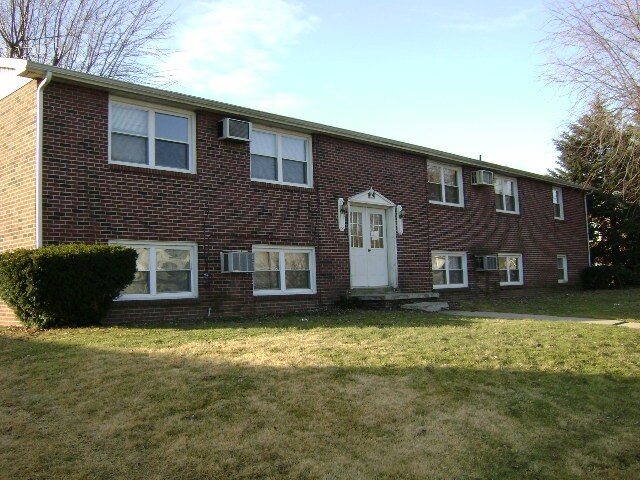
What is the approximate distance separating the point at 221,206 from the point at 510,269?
39.1ft

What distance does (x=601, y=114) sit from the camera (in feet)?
39.0

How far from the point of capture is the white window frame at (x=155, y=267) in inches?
440

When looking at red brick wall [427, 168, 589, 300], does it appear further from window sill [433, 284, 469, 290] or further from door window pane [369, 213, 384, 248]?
door window pane [369, 213, 384, 248]

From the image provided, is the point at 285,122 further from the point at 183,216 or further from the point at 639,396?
the point at 639,396

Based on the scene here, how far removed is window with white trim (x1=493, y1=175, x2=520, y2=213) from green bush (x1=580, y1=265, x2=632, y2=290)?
5402 mm

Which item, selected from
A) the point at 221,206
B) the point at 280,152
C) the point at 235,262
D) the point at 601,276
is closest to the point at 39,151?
the point at 221,206

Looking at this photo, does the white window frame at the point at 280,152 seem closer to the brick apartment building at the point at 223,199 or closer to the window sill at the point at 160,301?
the brick apartment building at the point at 223,199

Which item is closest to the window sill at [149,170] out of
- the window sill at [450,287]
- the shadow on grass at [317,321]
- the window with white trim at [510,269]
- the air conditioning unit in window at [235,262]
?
the air conditioning unit in window at [235,262]

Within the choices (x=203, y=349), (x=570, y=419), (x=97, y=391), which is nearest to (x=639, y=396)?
(x=570, y=419)

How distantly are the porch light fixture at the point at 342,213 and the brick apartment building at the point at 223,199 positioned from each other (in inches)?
1.4

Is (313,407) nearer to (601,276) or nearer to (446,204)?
(446,204)

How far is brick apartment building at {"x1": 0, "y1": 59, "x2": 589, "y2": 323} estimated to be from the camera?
10.6m

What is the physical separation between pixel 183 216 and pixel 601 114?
8.56 m

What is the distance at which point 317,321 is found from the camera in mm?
11109
